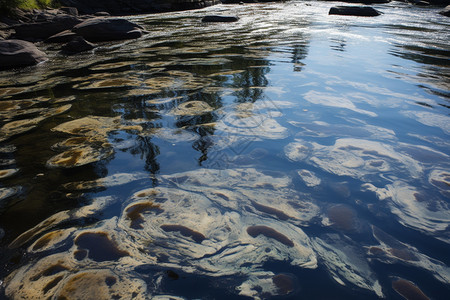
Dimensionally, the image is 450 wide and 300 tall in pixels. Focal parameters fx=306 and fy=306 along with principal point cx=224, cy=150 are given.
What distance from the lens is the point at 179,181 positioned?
1.49 metres

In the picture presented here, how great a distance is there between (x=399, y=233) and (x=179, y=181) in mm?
955

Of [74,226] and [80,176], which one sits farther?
[80,176]

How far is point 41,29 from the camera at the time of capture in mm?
6199

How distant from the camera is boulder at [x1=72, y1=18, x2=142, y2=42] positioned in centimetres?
575

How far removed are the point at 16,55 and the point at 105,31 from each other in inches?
87.1

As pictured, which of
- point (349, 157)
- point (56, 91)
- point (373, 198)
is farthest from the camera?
point (56, 91)

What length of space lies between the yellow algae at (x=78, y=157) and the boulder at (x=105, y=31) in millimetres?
4806

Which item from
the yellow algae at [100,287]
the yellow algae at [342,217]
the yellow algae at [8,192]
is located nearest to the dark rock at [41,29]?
the yellow algae at [8,192]

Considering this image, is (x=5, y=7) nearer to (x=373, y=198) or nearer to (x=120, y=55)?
(x=120, y=55)

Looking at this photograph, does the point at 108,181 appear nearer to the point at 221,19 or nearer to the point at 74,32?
the point at 74,32

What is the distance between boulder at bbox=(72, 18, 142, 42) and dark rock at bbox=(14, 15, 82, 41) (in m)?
0.79

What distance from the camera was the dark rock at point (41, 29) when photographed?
19.8ft

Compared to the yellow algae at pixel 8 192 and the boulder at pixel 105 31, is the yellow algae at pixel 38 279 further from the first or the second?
the boulder at pixel 105 31

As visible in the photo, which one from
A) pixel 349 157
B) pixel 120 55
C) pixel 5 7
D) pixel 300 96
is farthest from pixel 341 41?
pixel 5 7
